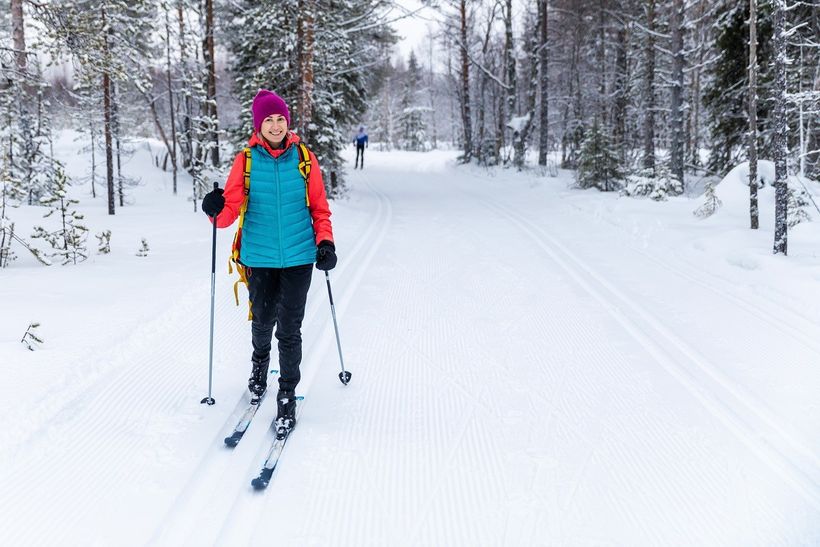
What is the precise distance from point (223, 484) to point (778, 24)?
9.08 meters

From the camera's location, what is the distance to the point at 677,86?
15.2 m

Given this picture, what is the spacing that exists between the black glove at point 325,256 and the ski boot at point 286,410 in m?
0.92

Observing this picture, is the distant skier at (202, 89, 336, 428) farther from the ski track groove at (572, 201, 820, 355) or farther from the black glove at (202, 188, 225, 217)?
the ski track groove at (572, 201, 820, 355)

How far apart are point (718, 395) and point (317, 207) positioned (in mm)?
3370

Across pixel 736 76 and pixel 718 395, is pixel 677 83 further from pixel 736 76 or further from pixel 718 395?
pixel 718 395

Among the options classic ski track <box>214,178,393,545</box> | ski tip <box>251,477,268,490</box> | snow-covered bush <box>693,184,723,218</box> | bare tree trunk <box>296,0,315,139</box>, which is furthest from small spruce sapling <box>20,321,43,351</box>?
snow-covered bush <box>693,184,723,218</box>

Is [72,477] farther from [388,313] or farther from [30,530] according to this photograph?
[388,313]

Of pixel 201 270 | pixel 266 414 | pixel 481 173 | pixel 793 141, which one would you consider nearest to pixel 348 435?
pixel 266 414

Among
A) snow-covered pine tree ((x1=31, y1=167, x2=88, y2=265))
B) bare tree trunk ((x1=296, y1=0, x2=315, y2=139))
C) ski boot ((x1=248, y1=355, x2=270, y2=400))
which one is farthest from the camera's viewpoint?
bare tree trunk ((x1=296, y1=0, x2=315, y2=139))

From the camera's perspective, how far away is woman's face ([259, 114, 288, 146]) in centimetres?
370

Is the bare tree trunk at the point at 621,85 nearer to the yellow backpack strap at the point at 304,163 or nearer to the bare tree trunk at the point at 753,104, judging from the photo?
the bare tree trunk at the point at 753,104

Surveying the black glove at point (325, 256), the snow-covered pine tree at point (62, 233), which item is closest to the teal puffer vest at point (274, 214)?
the black glove at point (325, 256)

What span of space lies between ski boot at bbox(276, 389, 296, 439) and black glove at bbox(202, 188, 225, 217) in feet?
4.26

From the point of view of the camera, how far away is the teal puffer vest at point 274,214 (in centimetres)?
A: 379
